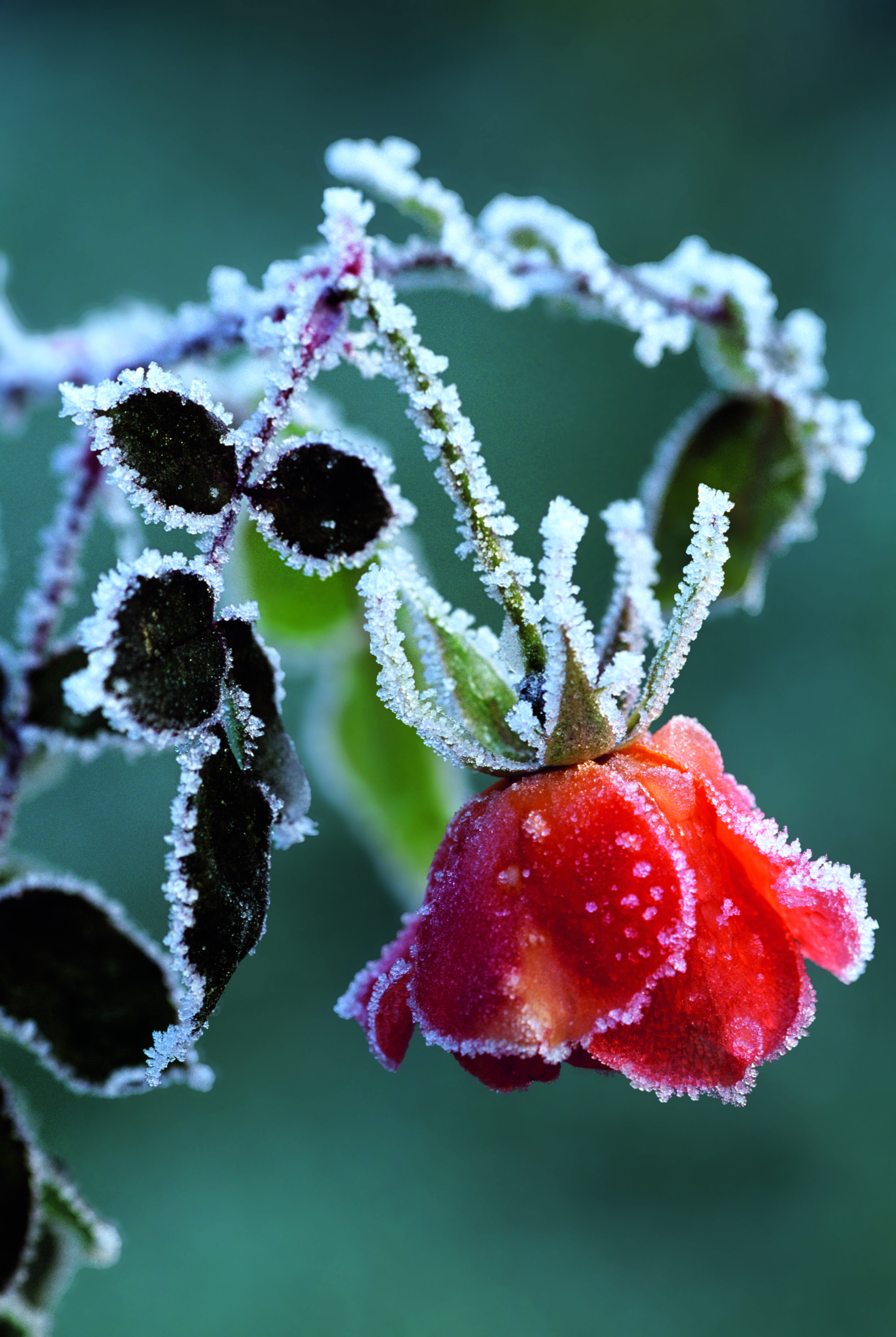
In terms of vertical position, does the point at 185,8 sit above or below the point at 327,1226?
above

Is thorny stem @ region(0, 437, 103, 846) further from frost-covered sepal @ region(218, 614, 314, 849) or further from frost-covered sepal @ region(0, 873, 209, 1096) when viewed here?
frost-covered sepal @ region(218, 614, 314, 849)

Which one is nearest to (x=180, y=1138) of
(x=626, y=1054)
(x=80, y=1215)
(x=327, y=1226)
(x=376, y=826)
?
(x=327, y=1226)

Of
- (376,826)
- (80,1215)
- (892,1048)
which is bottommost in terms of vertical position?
(80,1215)

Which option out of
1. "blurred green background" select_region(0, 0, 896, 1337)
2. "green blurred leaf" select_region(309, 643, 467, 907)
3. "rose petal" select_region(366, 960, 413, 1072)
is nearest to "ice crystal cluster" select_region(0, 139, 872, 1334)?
"rose petal" select_region(366, 960, 413, 1072)

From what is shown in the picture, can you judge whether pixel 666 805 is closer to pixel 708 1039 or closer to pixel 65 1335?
pixel 708 1039

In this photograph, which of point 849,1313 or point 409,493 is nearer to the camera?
point 409,493

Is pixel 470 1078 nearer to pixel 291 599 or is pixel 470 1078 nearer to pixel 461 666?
pixel 291 599

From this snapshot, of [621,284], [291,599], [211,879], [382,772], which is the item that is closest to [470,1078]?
[382,772]
